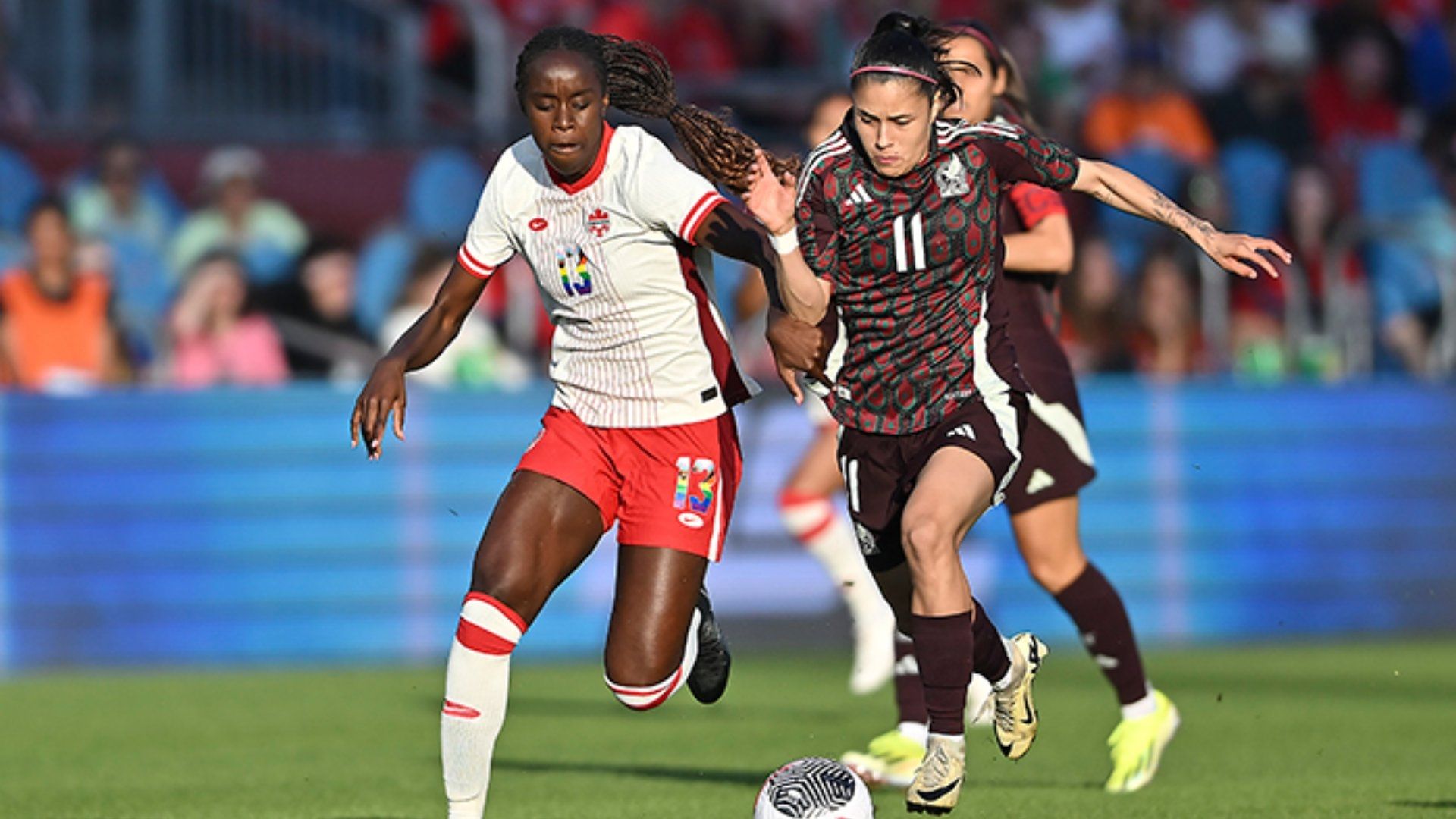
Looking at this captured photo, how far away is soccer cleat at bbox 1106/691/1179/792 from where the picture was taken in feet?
25.0

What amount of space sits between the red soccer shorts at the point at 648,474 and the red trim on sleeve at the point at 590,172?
0.71 m

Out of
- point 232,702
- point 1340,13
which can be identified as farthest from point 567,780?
point 1340,13

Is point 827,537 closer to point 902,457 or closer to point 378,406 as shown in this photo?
point 902,457

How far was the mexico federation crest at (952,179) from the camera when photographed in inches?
253

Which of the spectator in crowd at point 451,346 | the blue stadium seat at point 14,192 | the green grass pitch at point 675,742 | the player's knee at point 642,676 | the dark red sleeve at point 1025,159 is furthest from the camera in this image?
the blue stadium seat at point 14,192

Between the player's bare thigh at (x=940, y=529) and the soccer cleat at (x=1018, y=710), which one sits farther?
the soccer cleat at (x=1018, y=710)

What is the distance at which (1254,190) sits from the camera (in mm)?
15172

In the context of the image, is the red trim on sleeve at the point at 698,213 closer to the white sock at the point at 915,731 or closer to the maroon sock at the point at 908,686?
the maroon sock at the point at 908,686

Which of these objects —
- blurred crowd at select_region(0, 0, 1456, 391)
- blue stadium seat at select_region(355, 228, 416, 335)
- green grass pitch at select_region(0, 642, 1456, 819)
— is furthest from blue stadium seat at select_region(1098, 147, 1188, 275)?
blue stadium seat at select_region(355, 228, 416, 335)

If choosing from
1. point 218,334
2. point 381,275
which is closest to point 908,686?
point 381,275

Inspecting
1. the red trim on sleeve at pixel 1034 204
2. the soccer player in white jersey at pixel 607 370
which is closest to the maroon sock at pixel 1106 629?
the red trim on sleeve at pixel 1034 204

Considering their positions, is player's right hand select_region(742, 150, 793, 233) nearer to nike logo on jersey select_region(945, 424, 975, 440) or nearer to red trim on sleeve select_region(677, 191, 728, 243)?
red trim on sleeve select_region(677, 191, 728, 243)

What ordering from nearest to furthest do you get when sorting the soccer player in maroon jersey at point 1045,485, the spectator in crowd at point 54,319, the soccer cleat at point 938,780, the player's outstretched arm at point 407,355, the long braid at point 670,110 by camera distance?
the soccer cleat at point 938,780, the player's outstretched arm at point 407,355, the long braid at point 670,110, the soccer player in maroon jersey at point 1045,485, the spectator in crowd at point 54,319

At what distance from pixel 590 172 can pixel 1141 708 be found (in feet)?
9.33
